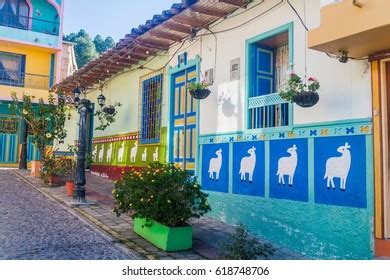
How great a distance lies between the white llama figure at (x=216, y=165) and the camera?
7301 mm

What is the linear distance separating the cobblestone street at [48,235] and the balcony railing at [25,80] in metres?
10.9

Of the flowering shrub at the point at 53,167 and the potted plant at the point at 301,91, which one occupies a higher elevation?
the potted plant at the point at 301,91

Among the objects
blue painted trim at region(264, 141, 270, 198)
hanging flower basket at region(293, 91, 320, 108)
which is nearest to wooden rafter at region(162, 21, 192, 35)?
blue painted trim at region(264, 141, 270, 198)

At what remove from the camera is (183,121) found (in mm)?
8781

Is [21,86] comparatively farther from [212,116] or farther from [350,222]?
[350,222]

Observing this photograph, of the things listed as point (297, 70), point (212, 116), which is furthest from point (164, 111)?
point (297, 70)

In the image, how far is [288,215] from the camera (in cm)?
570

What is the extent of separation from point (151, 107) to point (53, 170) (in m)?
3.51

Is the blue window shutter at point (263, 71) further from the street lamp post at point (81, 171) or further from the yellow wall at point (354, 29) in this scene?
the street lamp post at point (81, 171)

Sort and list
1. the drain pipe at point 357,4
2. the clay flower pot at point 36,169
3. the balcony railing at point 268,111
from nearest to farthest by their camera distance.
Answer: the drain pipe at point 357,4
the balcony railing at point 268,111
the clay flower pot at point 36,169

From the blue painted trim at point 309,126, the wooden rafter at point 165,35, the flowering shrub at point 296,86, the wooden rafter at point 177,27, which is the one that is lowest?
the blue painted trim at point 309,126

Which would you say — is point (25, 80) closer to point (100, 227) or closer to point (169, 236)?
point (100, 227)

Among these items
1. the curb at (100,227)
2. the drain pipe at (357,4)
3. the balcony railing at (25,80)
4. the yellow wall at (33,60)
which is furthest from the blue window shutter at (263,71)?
the balcony railing at (25,80)

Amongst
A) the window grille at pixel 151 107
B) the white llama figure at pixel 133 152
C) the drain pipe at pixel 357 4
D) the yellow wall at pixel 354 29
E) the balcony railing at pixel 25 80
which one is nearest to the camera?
the yellow wall at pixel 354 29
